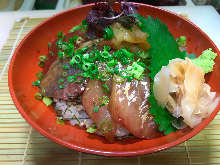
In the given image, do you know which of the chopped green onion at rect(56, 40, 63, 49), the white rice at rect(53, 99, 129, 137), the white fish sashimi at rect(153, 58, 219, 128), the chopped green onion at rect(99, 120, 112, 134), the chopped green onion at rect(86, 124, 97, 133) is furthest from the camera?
the chopped green onion at rect(56, 40, 63, 49)

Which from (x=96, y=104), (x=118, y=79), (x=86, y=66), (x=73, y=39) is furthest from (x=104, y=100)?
(x=73, y=39)

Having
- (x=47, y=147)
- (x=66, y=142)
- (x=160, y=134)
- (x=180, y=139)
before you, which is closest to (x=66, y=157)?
(x=47, y=147)

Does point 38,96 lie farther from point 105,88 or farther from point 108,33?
point 108,33

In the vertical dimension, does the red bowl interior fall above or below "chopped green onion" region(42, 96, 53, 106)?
above

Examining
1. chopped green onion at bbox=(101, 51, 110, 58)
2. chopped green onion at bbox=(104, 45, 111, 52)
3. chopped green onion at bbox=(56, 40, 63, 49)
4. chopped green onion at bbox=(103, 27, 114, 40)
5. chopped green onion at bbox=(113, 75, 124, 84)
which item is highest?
chopped green onion at bbox=(103, 27, 114, 40)

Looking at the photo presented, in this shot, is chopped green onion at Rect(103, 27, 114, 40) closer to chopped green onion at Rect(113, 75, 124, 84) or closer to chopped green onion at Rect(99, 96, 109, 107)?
chopped green onion at Rect(113, 75, 124, 84)

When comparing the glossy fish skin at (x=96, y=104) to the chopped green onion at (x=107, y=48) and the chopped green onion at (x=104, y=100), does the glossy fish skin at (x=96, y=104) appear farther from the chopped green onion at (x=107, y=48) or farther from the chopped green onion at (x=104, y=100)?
the chopped green onion at (x=107, y=48)

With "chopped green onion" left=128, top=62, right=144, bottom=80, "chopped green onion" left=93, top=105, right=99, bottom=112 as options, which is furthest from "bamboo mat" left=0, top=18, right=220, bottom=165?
"chopped green onion" left=128, top=62, right=144, bottom=80
